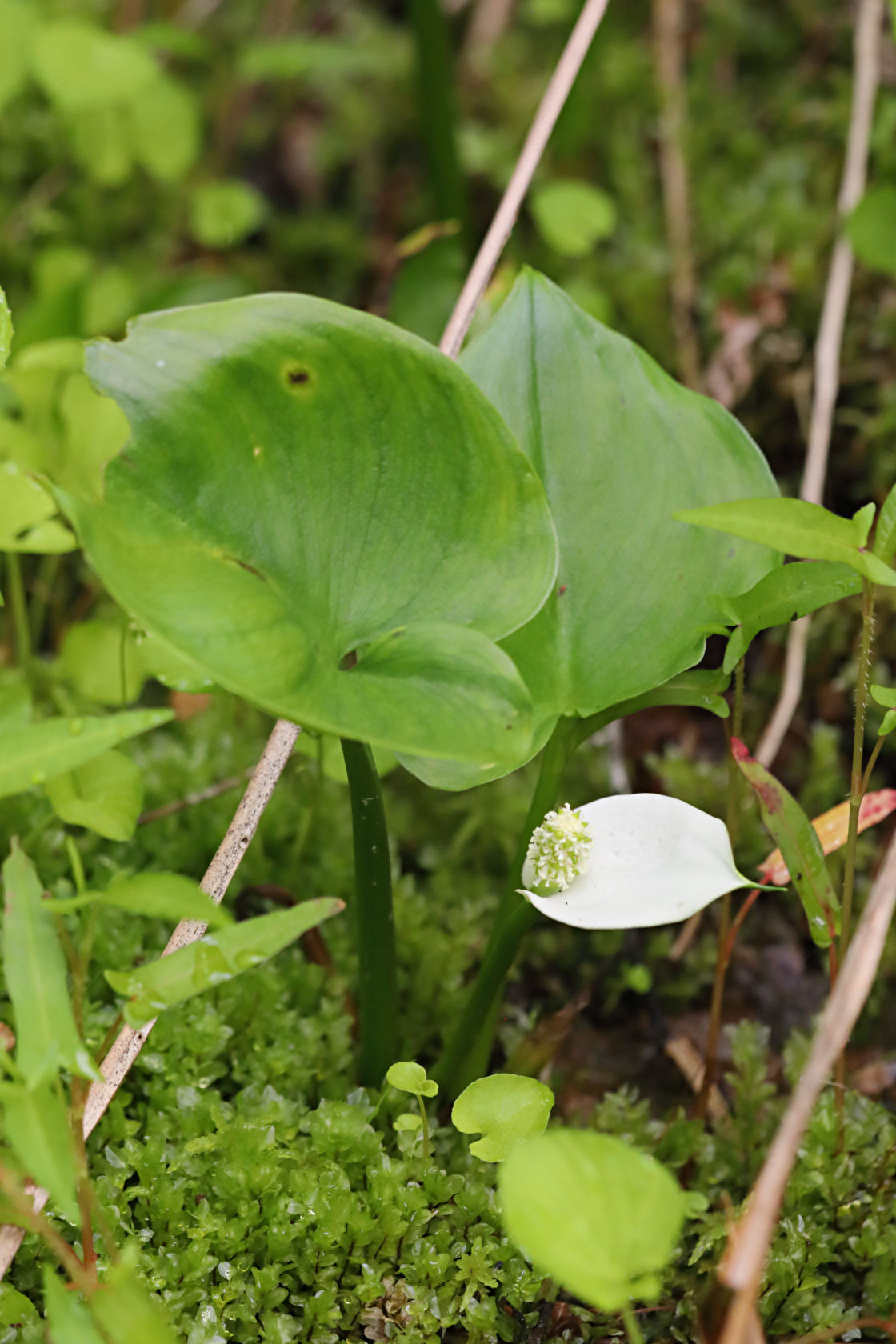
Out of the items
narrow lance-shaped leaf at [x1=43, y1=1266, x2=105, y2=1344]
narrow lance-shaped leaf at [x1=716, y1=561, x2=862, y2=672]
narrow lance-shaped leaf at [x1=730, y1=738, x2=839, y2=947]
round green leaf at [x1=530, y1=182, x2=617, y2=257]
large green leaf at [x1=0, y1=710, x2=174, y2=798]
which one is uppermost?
round green leaf at [x1=530, y1=182, x2=617, y2=257]

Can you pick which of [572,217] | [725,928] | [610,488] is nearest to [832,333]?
[572,217]

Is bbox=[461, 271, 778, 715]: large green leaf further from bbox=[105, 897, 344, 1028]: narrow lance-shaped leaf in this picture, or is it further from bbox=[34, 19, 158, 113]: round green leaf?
bbox=[34, 19, 158, 113]: round green leaf

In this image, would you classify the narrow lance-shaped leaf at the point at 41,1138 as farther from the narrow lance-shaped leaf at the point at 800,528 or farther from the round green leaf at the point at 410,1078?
the narrow lance-shaped leaf at the point at 800,528

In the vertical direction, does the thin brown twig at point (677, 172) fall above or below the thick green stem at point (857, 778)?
above

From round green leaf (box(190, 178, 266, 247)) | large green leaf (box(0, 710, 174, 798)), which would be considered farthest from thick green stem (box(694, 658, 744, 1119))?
round green leaf (box(190, 178, 266, 247))

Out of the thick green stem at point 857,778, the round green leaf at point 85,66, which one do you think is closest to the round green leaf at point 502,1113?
the thick green stem at point 857,778

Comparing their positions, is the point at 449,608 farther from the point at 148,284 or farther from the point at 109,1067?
the point at 148,284
